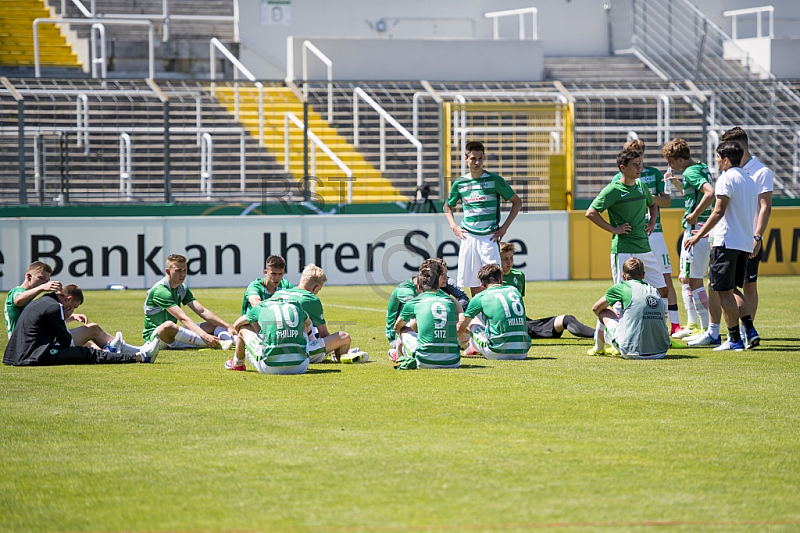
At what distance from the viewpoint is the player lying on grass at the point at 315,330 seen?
31.5 ft

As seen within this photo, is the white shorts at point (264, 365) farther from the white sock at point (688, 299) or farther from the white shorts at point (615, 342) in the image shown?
the white sock at point (688, 299)

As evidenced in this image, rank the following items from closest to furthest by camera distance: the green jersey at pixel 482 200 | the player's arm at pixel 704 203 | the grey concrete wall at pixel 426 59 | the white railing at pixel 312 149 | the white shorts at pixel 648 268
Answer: the player's arm at pixel 704 203, the white shorts at pixel 648 268, the green jersey at pixel 482 200, the white railing at pixel 312 149, the grey concrete wall at pixel 426 59

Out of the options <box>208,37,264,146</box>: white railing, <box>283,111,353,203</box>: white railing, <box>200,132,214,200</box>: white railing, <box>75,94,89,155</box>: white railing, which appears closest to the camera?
<box>200,132,214,200</box>: white railing

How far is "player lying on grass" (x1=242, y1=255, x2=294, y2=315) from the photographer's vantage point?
1095cm

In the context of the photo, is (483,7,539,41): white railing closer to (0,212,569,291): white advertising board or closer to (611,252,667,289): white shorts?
(0,212,569,291): white advertising board

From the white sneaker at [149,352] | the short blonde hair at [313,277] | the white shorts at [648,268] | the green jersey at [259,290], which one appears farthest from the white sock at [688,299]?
the white sneaker at [149,352]

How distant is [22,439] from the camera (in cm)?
688

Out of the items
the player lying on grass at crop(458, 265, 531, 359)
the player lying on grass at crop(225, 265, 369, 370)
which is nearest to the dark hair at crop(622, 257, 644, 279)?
the player lying on grass at crop(458, 265, 531, 359)

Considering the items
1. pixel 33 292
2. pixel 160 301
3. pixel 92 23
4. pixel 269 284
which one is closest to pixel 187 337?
pixel 160 301

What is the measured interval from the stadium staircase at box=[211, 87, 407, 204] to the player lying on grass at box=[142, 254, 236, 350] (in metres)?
14.4

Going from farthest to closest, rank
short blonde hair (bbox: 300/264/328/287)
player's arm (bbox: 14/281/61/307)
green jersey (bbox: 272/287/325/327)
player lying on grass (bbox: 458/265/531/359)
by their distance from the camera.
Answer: player lying on grass (bbox: 458/265/531/359) < player's arm (bbox: 14/281/61/307) < short blonde hair (bbox: 300/264/328/287) < green jersey (bbox: 272/287/325/327)

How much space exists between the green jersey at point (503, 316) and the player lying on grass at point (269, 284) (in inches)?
76.2

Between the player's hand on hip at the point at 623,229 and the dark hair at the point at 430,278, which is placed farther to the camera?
the player's hand on hip at the point at 623,229

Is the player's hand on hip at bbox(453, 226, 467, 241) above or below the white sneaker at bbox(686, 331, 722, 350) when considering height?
above
